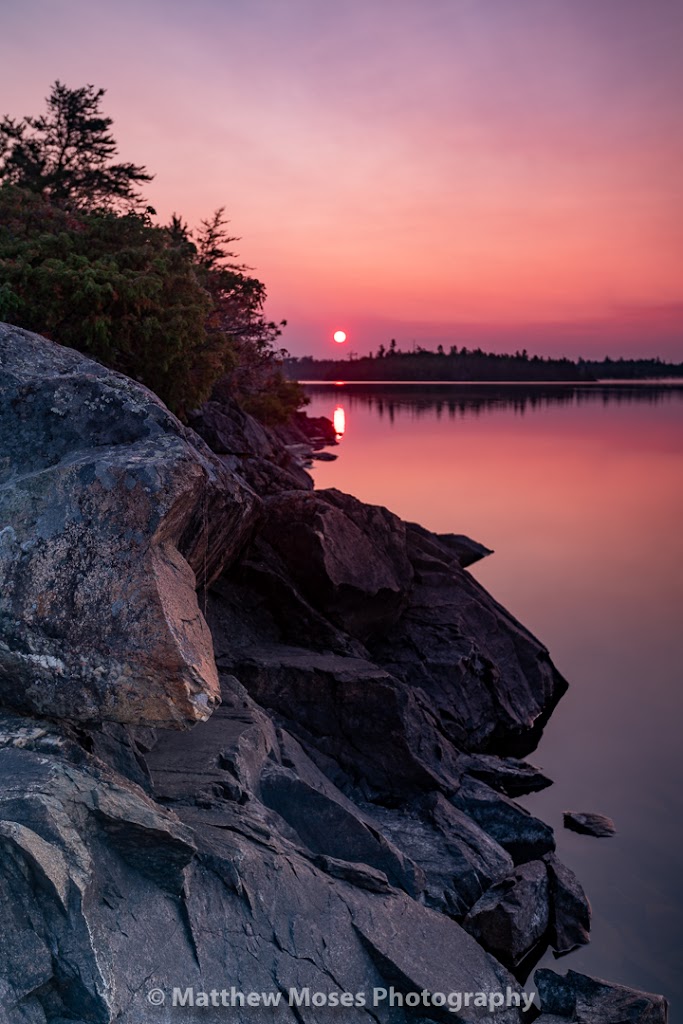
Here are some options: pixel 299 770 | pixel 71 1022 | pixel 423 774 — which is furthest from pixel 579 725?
pixel 71 1022

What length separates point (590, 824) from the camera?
576 inches

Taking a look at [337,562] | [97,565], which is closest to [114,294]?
[337,562]

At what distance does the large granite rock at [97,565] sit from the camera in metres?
7.60

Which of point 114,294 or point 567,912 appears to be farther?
point 114,294

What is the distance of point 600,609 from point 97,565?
22205 millimetres

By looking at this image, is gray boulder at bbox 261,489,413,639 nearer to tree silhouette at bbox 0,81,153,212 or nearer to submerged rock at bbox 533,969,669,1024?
submerged rock at bbox 533,969,669,1024

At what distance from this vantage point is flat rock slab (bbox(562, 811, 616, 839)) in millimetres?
14477

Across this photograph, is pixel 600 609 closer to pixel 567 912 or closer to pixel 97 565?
pixel 567 912

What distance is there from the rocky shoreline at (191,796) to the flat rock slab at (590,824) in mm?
1481

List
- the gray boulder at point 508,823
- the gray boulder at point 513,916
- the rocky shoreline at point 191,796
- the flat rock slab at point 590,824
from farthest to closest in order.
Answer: the flat rock slab at point 590,824 → the gray boulder at point 508,823 → the gray boulder at point 513,916 → the rocky shoreline at point 191,796

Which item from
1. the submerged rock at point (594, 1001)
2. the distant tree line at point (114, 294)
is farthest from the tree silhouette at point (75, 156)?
the submerged rock at point (594, 1001)

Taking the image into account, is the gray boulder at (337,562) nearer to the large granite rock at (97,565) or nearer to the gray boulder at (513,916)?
the gray boulder at (513,916)

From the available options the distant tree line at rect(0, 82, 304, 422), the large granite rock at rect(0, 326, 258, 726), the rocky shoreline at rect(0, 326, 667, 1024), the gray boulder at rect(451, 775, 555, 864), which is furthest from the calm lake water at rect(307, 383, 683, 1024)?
the distant tree line at rect(0, 82, 304, 422)

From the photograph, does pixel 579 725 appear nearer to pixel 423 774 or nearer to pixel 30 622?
pixel 423 774
